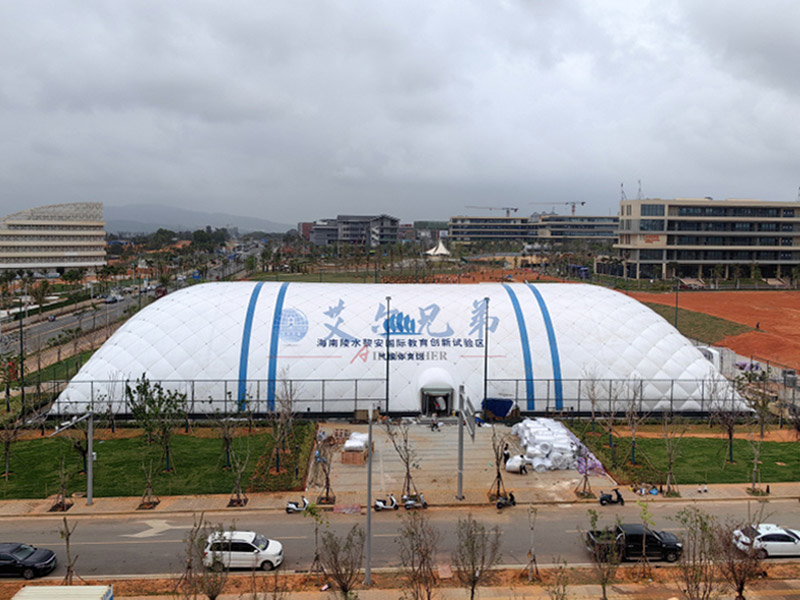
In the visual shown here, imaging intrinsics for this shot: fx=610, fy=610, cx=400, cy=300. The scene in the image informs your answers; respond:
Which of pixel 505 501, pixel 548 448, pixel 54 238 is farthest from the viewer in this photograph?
pixel 54 238

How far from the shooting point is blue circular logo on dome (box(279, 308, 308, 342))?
35500 mm

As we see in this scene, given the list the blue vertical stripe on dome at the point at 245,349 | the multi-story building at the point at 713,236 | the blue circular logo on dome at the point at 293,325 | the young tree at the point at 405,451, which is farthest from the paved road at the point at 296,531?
the multi-story building at the point at 713,236

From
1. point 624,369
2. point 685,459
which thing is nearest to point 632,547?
point 685,459

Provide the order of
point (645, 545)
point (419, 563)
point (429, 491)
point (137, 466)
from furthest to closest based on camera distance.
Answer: point (137, 466), point (429, 491), point (645, 545), point (419, 563)

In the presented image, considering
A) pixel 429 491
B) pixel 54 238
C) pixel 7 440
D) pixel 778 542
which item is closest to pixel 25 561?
pixel 7 440

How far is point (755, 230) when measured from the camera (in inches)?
4139

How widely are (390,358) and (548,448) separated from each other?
35.9ft

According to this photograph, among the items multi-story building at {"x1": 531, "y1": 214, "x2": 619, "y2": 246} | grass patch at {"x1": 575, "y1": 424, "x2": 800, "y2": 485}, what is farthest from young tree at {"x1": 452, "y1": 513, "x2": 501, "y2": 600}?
multi-story building at {"x1": 531, "y1": 214, "x2": 619, "y2": 246}

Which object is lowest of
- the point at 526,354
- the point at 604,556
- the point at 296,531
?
the point at 296,531

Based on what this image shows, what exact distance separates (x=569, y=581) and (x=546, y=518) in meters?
4.53

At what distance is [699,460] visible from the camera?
28.5 m

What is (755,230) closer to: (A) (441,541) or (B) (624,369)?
(B) (624,369)

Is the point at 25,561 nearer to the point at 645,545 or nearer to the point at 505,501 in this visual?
the point at 505,501

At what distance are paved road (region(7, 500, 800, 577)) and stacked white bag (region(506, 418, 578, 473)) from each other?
364 cm
